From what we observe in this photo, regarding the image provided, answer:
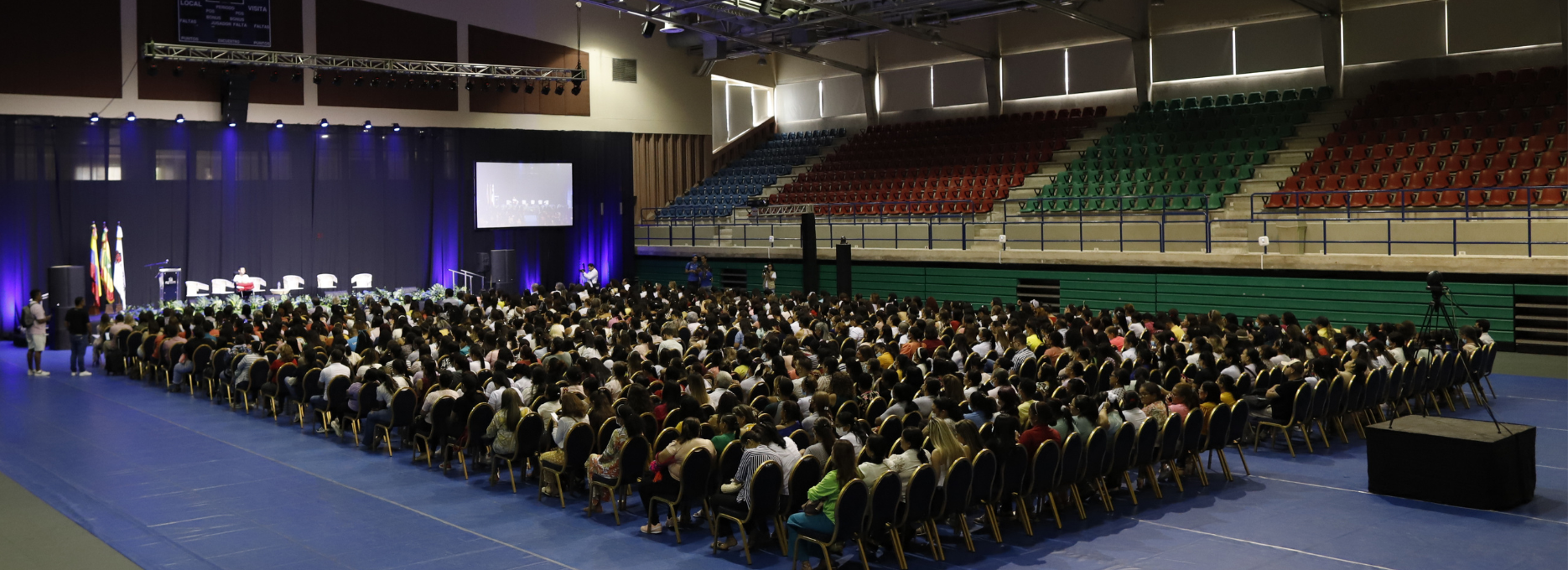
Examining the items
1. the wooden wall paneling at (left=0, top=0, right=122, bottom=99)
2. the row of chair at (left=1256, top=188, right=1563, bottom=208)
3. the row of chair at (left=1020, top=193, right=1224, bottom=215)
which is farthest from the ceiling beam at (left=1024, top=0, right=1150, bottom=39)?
the wooden wall paneling at (left=0, top=0, right=122, bottom=99)

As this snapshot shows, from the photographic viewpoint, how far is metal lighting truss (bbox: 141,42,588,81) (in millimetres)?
22984

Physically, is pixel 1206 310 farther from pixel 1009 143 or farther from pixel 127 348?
pixel 127 348

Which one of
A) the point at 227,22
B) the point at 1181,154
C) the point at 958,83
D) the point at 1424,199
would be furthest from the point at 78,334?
the point at 958,83

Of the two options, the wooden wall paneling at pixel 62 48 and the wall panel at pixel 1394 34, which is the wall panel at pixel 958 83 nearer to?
the wall panel at pixel 1394 34

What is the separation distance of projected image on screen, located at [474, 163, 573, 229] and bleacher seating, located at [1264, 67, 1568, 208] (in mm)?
18000

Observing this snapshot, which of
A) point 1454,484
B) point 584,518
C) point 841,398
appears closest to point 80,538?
point 584,518

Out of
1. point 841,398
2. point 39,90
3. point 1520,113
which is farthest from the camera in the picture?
point 39,90

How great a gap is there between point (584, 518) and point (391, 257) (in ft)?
67.9

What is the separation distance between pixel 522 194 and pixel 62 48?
10776 millimetres

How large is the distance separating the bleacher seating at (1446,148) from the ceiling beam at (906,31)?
9.99m

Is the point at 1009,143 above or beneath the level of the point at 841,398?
above

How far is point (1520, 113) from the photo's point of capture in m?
20.3

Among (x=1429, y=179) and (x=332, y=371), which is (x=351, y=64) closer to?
(x=332, y=371)

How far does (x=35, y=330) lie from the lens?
671 inches
